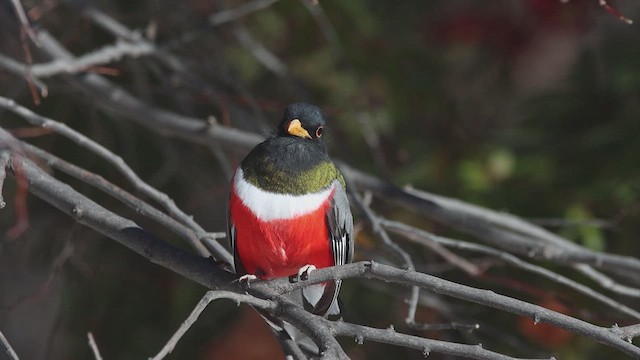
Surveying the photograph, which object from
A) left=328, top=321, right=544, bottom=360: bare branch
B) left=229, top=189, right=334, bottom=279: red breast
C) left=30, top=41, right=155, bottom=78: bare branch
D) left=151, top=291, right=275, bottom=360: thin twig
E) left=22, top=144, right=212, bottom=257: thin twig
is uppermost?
left=30, top=41, right=155, bottom=78: bare branch

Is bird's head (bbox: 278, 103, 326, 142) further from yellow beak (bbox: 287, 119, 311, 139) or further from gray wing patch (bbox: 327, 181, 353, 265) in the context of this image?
gray wing patch (bbox: 327, 181, 353, 265)

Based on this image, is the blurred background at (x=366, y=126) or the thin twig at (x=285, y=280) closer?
the thin twig at (x=285, y=280)

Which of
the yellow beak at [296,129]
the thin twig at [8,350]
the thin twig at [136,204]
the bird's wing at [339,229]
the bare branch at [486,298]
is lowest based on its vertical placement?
the thin twig at [8,350]

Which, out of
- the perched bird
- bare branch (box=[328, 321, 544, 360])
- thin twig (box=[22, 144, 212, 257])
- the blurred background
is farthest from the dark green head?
the blurred background

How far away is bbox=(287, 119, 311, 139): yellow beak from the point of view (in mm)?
3027

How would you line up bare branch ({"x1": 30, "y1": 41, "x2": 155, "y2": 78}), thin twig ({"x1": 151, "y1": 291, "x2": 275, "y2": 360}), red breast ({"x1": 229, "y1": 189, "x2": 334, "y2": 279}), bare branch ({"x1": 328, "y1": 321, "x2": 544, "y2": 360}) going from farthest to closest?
bare branch ({"x1": 30, "y1": 41, "x2": 155, "y2": 78}) < red breast ({"x1": 229, "y1": 189, "x2": 334, "y2": 279}) < bare branch ({"x1": 328, "y1": 321, "x2": 544, "y2": 360}) < thin twig ({"x1": 151, "y1": 291, "x2": 275, "y2": 360})

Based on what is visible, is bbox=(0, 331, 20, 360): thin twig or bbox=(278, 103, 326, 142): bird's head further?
bbox=(278, 103, 326, 142): bird's head

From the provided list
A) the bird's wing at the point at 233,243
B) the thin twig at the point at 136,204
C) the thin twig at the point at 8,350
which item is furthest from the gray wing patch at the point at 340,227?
the thin twig at the point at 8,350

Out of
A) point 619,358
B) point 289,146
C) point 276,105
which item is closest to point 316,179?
point 289,146

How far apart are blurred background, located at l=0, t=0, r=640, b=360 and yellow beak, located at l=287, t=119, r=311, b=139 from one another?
40.2 inches

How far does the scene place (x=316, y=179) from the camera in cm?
300

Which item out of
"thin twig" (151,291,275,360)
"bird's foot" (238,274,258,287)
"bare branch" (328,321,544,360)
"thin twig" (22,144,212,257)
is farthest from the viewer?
"thin twig" (22,144,212,257)

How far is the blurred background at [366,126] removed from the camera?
428 centimetres

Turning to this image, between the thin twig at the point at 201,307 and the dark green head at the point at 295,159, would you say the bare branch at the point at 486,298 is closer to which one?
the thin twig at the point at 201,307
